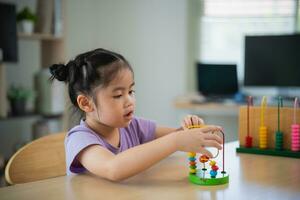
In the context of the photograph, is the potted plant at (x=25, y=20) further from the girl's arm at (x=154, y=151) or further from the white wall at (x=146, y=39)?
the girl's arm at (x=154, y=151)

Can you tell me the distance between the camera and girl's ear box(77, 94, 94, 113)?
122 cm

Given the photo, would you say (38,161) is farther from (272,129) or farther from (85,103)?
(272,129)

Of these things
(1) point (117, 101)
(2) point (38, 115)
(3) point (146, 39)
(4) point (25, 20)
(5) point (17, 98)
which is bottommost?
(2) point (38, 115)

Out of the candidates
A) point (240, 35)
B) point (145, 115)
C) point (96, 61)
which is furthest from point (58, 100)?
point (96, 61)

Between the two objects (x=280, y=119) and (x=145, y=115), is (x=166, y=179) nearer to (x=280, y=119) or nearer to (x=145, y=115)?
(x=280, y=119)

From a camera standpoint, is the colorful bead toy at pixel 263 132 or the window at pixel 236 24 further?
the window at pixel 236 24

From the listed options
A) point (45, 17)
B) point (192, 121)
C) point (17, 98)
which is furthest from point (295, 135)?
point (45, 17)

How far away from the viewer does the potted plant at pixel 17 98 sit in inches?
114

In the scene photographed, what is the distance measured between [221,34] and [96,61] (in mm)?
2446

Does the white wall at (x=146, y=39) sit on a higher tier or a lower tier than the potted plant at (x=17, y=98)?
higher

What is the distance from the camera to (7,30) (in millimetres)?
2830

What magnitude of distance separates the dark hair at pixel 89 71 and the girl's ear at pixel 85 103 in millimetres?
15

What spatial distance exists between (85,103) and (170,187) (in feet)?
1.28

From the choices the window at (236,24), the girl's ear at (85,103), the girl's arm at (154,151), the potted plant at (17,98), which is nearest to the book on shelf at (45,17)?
the potted plant at (17,98)
